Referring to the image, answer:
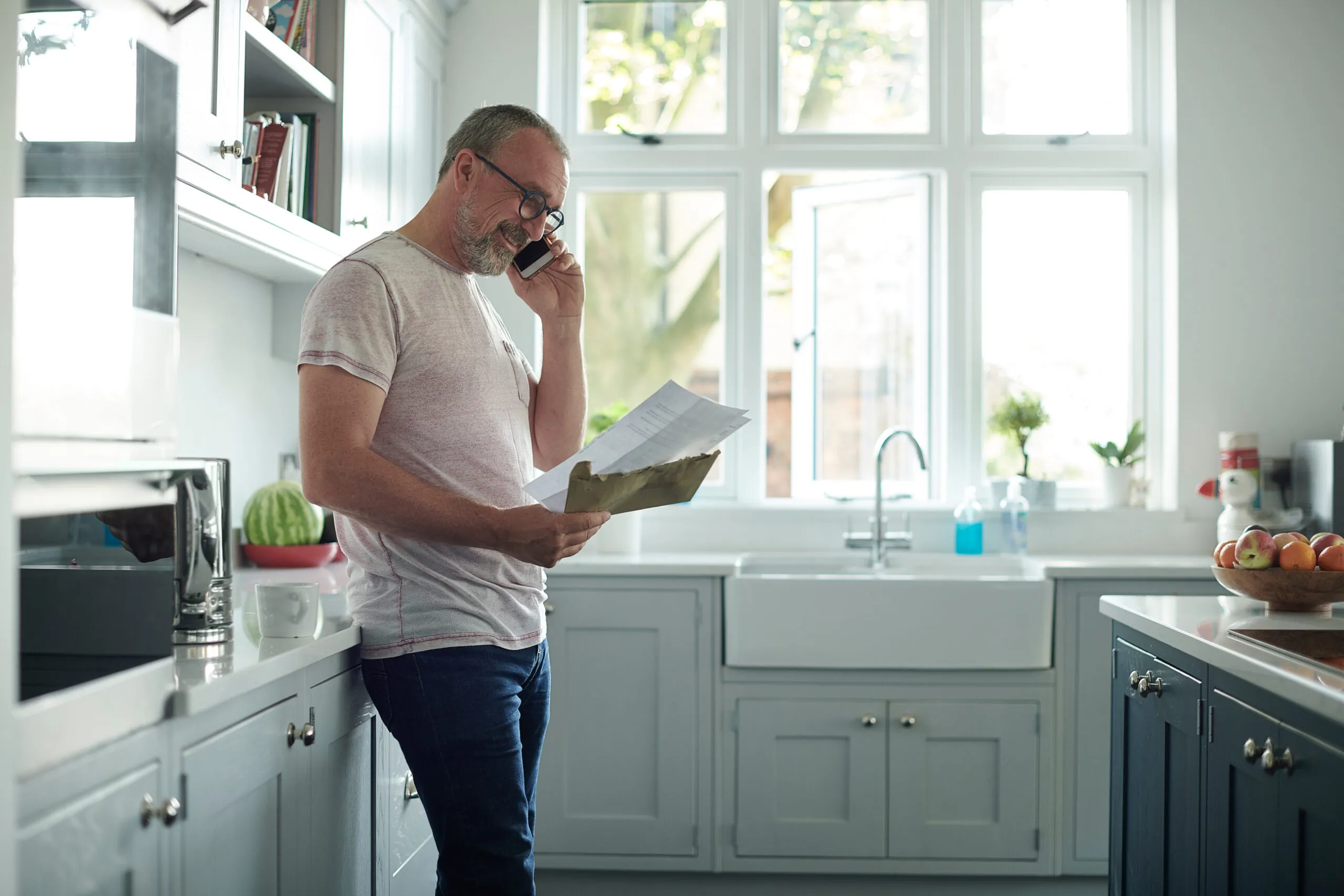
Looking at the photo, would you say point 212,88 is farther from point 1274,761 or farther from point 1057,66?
point 1057,66

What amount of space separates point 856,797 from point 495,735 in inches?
58.5

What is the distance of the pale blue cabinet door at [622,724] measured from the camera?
2.65 meters

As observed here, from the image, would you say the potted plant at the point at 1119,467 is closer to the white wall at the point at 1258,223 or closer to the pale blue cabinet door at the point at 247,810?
the white wall at the point at 1258,223

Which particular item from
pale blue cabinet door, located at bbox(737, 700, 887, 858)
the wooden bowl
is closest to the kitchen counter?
pale blue cabinet door, located at bbox(737, 700, 887, 858)

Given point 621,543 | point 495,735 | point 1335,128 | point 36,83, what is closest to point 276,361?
point 621,543

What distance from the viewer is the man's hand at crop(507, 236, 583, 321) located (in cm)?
176

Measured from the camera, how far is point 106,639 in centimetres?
106

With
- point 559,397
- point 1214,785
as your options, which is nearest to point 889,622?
point 1214,785

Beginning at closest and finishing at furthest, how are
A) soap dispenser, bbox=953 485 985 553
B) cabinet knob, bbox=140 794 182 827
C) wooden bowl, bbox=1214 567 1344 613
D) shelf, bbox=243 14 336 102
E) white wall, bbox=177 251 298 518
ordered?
cabinet knob, bbox=140 794 182 827, wooden bowl, bbox=1214 567 1344 613, shelf, bbox=243 14 336 102, white wall, bbox=177 251 298 518, soap dispenser, bbox=953 485 985 553

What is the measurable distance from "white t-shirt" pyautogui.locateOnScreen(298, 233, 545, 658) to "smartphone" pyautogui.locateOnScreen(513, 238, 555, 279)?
208 millimetres

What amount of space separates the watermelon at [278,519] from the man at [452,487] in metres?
0.90

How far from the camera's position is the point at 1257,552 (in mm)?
1733

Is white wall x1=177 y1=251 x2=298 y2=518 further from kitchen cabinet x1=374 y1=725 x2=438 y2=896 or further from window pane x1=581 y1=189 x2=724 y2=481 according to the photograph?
window pane x1=581 y1=189 x2=724 y2=481

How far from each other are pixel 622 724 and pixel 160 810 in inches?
64.6
